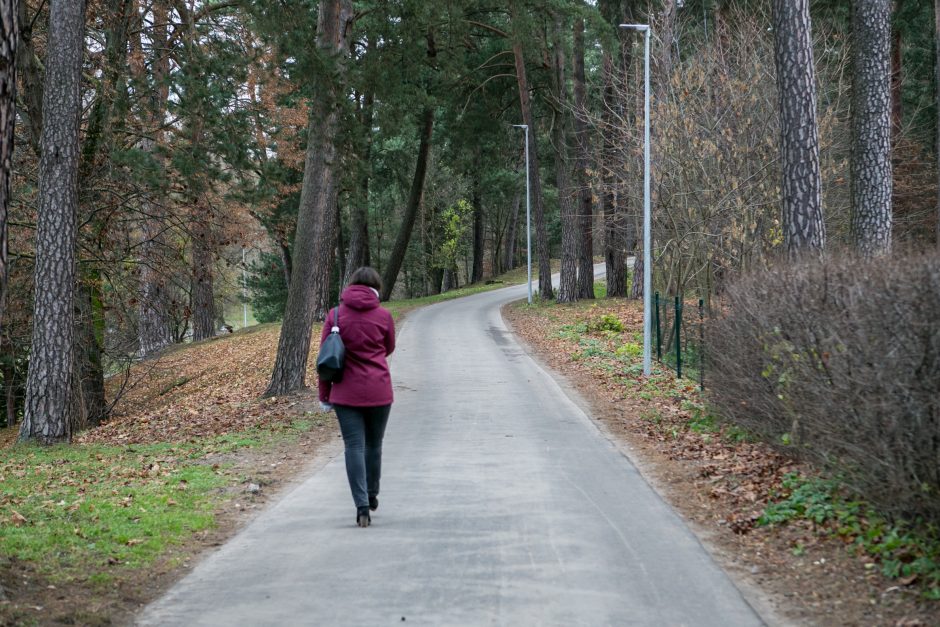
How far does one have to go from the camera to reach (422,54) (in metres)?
17.7

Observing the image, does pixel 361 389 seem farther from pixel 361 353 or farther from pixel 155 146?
pixel 155 146

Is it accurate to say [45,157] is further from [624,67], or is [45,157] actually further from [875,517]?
[624,67]

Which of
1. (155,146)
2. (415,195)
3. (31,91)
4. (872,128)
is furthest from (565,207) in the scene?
(31,91)

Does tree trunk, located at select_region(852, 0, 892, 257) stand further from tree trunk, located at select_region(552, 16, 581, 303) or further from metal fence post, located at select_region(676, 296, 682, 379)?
tree trunk, located at select_region(552, 16, 581, 303)

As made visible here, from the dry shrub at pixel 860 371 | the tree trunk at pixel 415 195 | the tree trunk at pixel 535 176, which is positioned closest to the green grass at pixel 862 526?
the dry shrub at pixel 860 371

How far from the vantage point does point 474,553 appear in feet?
20.1

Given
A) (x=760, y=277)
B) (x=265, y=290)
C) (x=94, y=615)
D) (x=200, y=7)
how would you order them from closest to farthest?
(x=94, y=615), (x=760, y=277), (x=200, y=7), (x=265, y=290)

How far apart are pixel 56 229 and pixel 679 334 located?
10.9 m

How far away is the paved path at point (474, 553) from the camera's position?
500 cm

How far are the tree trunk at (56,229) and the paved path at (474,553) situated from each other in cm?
543

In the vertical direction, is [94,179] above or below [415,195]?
below

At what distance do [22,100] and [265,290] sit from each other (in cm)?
3729

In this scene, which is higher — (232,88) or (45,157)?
(232,88)

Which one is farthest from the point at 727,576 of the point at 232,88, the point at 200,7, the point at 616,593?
the point at 200,7
